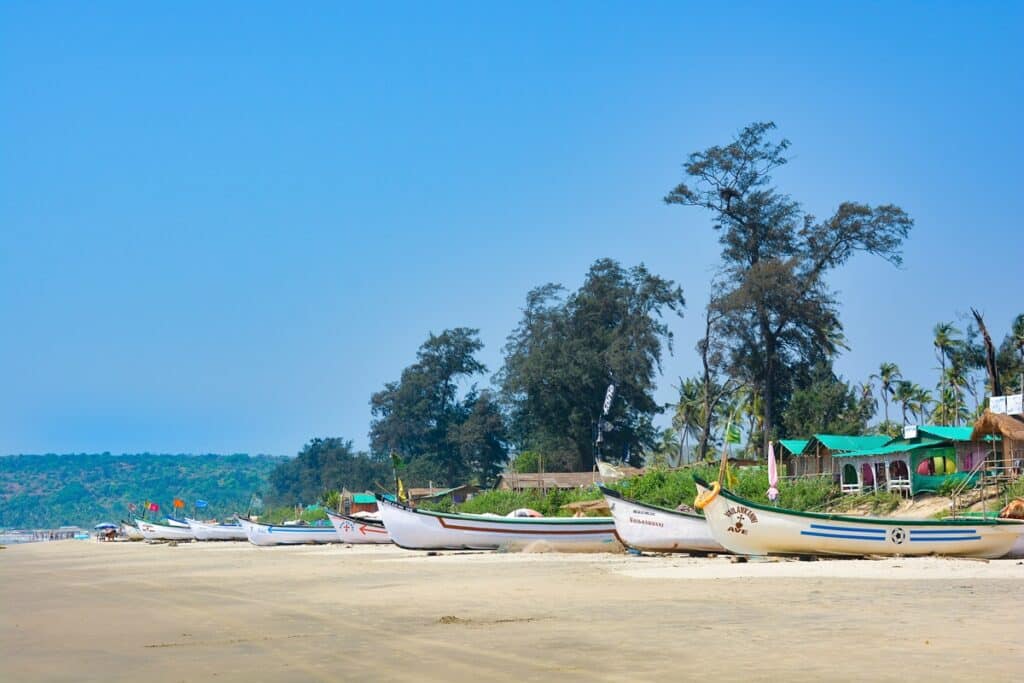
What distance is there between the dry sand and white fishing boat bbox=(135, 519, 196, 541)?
1864 inches

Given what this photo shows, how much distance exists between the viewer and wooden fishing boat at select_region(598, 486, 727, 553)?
24.4 m

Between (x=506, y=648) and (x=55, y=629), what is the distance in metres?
6.17

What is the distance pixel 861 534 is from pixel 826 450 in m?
24.4

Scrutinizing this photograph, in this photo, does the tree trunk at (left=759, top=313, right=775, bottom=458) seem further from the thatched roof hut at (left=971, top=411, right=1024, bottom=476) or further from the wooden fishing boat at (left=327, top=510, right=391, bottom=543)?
the wooden fishing boat at (left=327, top=510, right=391, bottom=543)

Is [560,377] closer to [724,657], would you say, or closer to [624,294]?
[624,294]

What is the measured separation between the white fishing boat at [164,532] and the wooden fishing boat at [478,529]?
35.6m

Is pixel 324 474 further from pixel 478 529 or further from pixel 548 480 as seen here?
pixel 478 529

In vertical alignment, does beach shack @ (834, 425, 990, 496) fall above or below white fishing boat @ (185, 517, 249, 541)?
above

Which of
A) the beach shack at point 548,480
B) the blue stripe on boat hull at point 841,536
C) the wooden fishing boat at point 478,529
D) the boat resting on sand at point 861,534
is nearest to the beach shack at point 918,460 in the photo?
the wooden fishing boat at point 478,529

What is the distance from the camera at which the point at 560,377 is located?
6931cm

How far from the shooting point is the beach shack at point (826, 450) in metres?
42.4

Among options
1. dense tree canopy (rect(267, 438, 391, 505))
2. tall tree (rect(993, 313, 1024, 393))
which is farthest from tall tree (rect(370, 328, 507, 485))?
tall tree (rect(993, 313, 1024, 393))

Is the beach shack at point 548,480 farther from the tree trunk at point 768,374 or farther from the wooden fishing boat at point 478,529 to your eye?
the wooden fishing boat at point 478,529

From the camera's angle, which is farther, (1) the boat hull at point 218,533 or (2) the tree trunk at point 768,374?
(1) the boat hull at point 218,533
